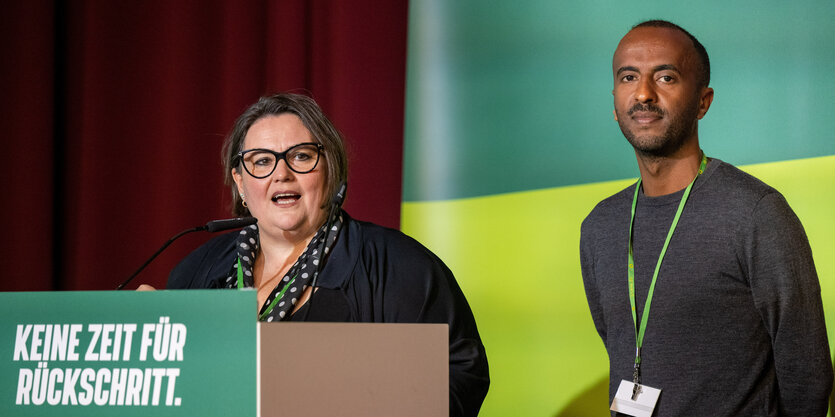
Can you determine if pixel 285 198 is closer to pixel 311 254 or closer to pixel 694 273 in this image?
pixel 311 254

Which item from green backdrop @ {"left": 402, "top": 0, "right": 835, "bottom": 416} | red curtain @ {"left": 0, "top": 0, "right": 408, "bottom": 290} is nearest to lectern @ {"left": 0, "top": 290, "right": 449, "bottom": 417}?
green backdrop @ {"left": 402, "top": 0, "right": 835, "bottom": 416}

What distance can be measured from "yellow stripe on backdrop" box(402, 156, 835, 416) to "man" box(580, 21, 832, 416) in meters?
0.32

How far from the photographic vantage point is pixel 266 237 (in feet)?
6.63

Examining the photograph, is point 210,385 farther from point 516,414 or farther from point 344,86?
point 344,86

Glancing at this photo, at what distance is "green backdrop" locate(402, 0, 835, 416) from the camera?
83.6 inches

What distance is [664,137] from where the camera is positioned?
190 centimetres

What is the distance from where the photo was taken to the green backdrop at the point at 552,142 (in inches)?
83.6

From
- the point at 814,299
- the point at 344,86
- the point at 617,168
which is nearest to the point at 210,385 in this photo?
the point at 814,299

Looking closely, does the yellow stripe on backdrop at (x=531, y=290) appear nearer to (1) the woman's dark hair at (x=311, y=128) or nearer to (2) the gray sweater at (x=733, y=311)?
(2) the gray sweater at (x=733, y=311)

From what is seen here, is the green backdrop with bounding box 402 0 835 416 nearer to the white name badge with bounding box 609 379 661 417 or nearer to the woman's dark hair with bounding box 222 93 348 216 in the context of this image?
the white name badge with bounding box 609 379 661 417

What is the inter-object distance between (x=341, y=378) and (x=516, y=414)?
1.57 metres

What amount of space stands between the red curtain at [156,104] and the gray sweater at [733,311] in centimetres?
143

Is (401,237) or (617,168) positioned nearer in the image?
(401,237)

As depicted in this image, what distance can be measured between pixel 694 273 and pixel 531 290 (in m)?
0.73
